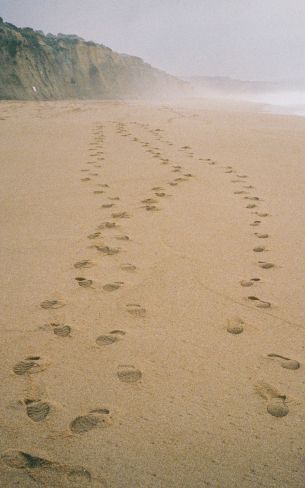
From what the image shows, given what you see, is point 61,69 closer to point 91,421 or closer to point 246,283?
point 246,283

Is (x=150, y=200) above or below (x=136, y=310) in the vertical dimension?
above

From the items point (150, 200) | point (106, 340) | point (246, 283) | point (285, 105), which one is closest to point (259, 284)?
point (246, 283)

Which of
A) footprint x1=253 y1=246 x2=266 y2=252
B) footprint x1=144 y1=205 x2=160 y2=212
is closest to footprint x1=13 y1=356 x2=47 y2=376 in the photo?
footprint x1=253 y1=246 x2=266 y2=252

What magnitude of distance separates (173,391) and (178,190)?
7.55ft

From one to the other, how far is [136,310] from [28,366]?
1.69 ft

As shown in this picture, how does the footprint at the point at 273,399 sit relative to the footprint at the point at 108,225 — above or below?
below

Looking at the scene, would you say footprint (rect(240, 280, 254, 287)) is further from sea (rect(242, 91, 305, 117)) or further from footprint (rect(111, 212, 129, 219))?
sea (rect(242, 91, 305, 117))


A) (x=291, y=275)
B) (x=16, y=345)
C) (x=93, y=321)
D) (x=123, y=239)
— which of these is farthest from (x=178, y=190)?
(x=16, y=345)

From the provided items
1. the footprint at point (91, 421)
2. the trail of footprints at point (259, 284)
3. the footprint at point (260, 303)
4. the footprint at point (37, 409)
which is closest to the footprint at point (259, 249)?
the trail of footprints at point (259, 284)

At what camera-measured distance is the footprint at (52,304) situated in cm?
154

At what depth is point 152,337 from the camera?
1355 millimetres

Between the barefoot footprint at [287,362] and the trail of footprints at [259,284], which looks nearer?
the trail of footprints at [259,284]

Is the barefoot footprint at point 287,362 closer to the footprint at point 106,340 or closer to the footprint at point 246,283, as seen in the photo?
the footprint at point 246,283

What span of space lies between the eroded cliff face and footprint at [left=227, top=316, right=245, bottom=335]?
18271 millimetres
